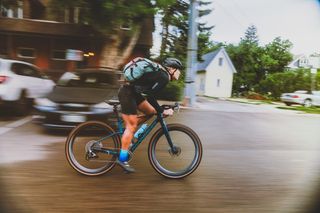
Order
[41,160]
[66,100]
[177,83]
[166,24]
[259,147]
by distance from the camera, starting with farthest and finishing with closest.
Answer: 1. [259,147]
2. [41,160]
3. [66,100]
4. [177,83]
5. [166,24]

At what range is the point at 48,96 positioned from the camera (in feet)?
10.2

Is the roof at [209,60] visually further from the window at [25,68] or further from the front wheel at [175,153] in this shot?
the window at [25,68]

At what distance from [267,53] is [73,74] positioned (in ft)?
4.20

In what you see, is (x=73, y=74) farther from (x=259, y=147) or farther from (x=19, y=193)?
(x=259, y=147)

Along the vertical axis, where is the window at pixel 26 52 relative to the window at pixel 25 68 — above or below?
above

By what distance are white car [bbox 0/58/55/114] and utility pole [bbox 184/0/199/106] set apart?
104 cm

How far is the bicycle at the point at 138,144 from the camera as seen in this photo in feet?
10.1

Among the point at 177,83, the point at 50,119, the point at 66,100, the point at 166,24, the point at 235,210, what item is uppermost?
the point at 166,24

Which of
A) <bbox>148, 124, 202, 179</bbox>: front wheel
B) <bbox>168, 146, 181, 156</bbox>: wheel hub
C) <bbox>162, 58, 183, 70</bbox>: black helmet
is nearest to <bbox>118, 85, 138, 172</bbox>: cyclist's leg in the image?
<bbox>148, 124, 202, 179</bbox>: front wheel

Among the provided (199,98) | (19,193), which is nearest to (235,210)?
(199,98)

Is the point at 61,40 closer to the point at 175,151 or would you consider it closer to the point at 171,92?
the point at 171,92

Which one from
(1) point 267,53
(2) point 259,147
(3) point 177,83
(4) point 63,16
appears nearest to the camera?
(1) point 267,53

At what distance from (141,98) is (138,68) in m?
0.46

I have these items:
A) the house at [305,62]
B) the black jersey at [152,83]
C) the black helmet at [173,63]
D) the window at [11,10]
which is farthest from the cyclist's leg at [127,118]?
the house at [305,62]
